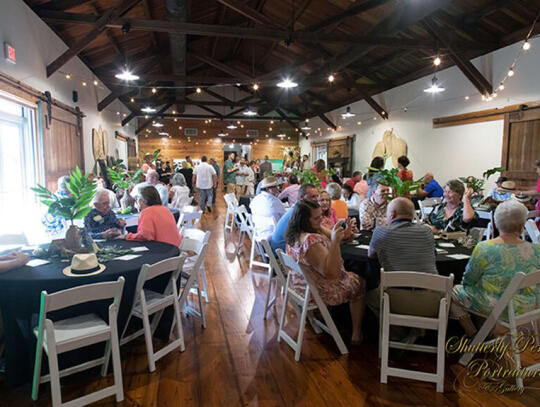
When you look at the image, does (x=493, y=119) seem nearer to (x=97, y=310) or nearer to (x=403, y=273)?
(x=403, y=273)

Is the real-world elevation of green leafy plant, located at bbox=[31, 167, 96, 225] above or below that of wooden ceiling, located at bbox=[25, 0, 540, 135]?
below

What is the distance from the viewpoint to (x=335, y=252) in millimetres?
2312

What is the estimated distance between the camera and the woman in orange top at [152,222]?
10.0ft

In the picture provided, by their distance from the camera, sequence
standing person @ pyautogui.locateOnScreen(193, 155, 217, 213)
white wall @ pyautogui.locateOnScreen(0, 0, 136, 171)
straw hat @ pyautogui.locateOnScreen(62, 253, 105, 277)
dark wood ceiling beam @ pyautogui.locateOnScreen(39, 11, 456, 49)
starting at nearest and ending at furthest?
straw hat @ pyautogui.locateOnScreen(62, 253, 105, 277)
white wall @ pyautogui.locateOnScreen(0, 0, 136, 171)
dark wood ceiling beam @ pyautogui.locateOnScreen(39, 11, 456, 49)
standing person @ pyautogui.locateOnScreen(193, 155, 217, 213)

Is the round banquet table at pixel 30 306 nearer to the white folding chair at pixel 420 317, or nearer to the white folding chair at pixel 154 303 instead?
the white folding chair at pixel 154 303

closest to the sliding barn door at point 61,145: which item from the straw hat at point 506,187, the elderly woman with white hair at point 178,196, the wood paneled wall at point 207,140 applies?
the elderly woman with white hair at point 178,196

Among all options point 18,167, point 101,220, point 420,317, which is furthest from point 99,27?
point 420,317

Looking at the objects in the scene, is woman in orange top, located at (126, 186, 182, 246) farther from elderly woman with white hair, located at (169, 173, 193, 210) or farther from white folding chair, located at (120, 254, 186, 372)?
elderly woman with white hair, located at (169, 173, 193, 210)

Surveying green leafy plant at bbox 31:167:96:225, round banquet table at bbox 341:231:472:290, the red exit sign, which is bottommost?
round banquet table at bbox 341:231:472:290

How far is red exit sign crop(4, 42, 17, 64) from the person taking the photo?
153 inches

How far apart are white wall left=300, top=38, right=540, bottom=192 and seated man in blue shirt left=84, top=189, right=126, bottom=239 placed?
6497 millimetres

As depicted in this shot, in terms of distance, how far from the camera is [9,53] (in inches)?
155

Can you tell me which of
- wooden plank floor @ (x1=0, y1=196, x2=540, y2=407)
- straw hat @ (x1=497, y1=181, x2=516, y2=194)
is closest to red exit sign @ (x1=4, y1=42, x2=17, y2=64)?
wooden plank floor @ (x1=0, y1=196, x2=540, y2=407)

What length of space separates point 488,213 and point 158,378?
4.56 m
